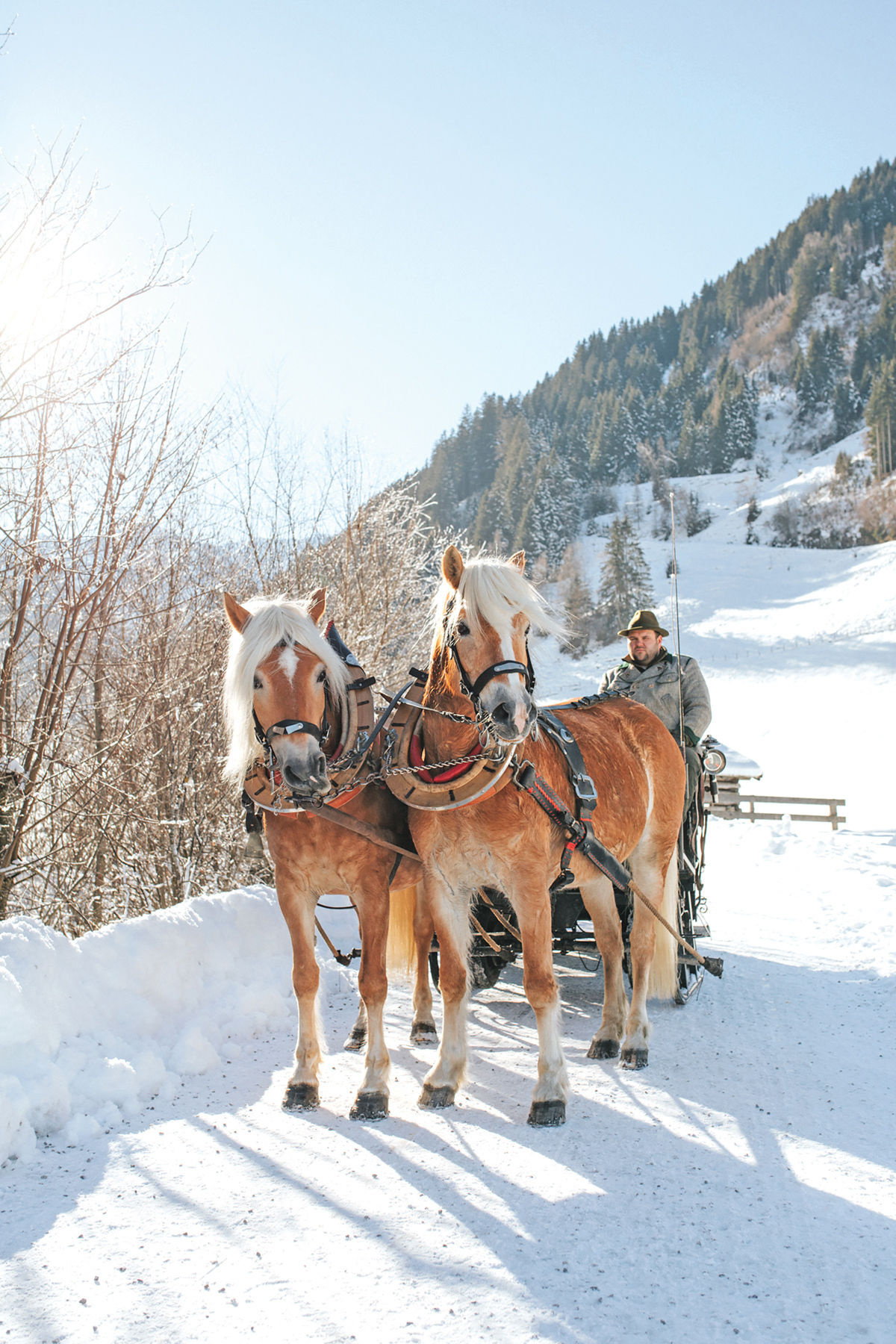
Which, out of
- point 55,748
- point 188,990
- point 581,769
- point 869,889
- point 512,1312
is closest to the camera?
point 512,1312

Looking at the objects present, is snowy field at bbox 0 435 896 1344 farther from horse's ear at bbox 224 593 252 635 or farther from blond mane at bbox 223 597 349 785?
horse's ear at bbox 224 593 252 635

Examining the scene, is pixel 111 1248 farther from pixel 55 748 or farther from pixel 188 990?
pixel 55 748

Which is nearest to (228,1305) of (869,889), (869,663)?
(869,889)

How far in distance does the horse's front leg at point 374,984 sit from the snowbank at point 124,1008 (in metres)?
0.84

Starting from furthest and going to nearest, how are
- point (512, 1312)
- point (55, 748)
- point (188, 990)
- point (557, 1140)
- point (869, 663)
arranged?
1. point (869, 663)
2. point (55, 748)
3. point (188, 990)
4. point (557, 1140)
5. point (512, 1312)

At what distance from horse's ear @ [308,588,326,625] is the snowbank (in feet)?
Answer: 6.03

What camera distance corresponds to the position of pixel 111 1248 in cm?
237

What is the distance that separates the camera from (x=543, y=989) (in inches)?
138

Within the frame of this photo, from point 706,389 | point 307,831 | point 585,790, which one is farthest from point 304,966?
point 706,389

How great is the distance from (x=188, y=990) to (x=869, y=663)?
36172 mm

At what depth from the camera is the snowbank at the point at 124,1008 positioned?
3113 millimetres

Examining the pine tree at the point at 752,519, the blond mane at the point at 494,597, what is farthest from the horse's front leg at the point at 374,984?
the pine tree at the point at 752,519

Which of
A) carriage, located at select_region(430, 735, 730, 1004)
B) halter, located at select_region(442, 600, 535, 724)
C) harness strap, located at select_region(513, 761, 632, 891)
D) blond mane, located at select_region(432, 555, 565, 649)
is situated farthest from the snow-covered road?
blond mane, located at select_region(432, 555, 565, 649)

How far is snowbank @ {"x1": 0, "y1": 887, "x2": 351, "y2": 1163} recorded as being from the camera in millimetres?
3113
